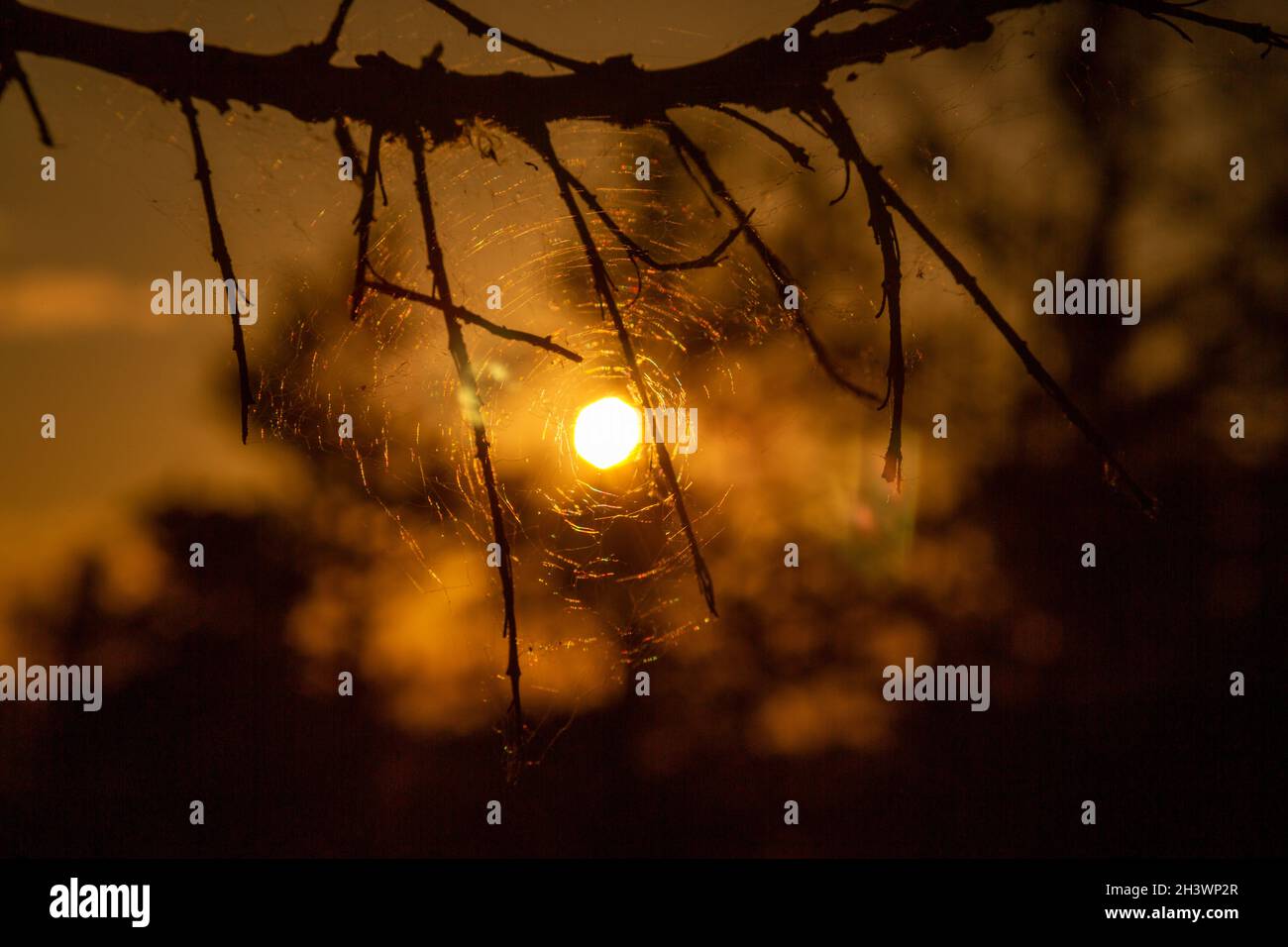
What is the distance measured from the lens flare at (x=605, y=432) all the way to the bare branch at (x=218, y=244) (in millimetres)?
696

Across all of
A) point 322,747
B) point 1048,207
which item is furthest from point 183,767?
point 1048,207

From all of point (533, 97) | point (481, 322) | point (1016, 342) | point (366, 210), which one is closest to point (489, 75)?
point (533, 97)

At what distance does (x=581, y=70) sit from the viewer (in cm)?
105

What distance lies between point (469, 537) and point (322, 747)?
2510mm

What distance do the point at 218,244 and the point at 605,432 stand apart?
2.56ft

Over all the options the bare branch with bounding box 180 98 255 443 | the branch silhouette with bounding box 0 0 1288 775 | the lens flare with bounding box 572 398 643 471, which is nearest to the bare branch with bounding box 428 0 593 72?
the branch silhouette with bounding box 0 0 1288 775

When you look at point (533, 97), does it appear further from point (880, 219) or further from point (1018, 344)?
point (1018, 344)

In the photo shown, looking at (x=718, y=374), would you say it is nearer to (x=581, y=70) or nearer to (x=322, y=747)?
(x=581, y=70)

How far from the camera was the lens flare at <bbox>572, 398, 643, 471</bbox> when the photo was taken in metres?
1.65

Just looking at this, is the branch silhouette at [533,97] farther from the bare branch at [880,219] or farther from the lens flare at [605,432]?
the lens flare at [605,432]

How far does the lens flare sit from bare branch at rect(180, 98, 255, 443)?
0.70 meters

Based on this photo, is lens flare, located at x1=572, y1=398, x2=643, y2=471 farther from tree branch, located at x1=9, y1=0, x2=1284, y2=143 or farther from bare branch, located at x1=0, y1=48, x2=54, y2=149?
bare branch, located at x1=0, y1=48, x2=54, y2=149

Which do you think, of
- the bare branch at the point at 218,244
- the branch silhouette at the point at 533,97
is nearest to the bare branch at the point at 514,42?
the branch silhouette at the point at 533,97

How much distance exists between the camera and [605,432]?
5.60ft
